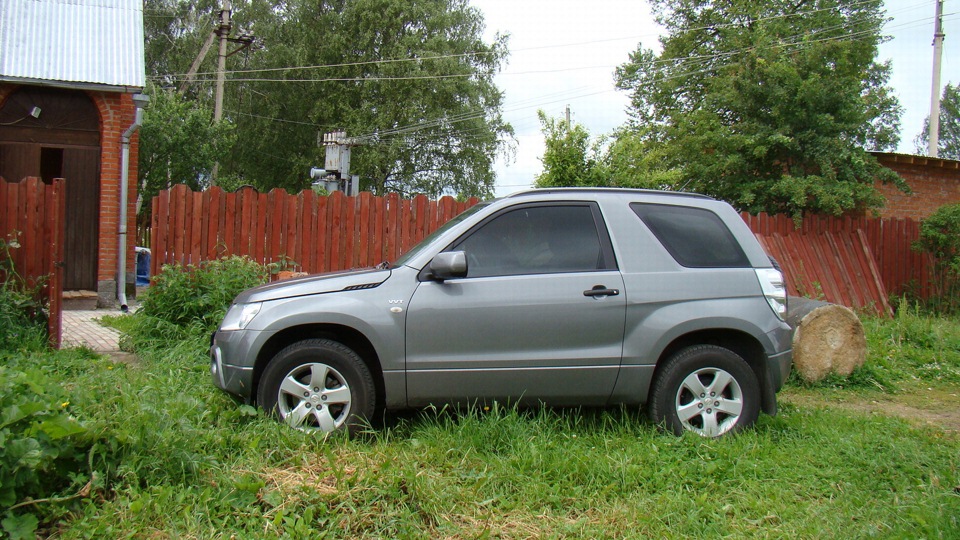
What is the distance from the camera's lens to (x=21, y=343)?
682 centimetres

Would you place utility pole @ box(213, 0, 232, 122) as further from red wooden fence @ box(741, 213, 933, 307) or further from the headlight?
the headlight

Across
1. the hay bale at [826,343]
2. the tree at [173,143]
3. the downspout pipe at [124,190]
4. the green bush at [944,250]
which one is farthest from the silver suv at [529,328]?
the tree at [173,143]

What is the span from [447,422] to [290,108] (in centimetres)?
3368

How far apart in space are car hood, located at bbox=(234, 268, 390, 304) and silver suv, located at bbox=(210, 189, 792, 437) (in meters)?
0.01

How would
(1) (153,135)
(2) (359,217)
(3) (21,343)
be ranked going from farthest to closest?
1. (1) (153,135)
2. (2) (359,217)
3. (3) (21,343)

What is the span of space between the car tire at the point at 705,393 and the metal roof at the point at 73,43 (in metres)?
10.1

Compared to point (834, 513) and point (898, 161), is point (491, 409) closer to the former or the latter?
point (834, 513)

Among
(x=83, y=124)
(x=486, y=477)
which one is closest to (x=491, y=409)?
(x=486, y=477)

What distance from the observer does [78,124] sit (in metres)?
12.2

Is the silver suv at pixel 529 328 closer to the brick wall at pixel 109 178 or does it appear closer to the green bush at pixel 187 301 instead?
the green bush at pixel 187 301

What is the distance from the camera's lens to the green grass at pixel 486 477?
12.4 feet

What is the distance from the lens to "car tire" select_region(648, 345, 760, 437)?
16.8 ft

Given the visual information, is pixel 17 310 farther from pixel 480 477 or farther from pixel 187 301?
pixel 480 477

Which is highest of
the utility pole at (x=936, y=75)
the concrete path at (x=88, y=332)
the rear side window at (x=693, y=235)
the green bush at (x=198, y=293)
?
the utility pole at (x=936, y=75)
